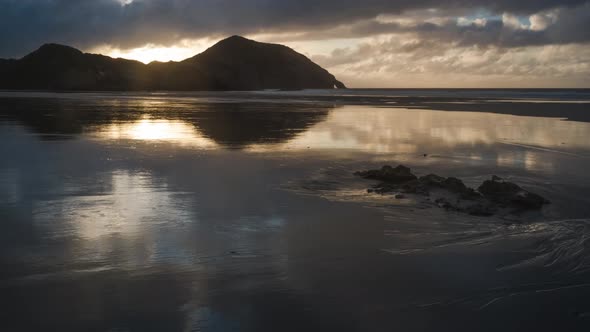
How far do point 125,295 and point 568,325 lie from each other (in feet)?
14.3

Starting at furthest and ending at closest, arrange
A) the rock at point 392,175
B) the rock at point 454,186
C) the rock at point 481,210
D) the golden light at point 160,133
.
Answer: the golden light at point 160,133 < the rock at point 392,175 < the rock at point 454,186 < the rock at point 481,210

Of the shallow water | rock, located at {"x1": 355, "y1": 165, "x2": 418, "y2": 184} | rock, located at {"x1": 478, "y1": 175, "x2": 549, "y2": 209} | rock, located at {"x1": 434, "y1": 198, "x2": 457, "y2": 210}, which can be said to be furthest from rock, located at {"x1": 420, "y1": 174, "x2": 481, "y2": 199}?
the shallow water

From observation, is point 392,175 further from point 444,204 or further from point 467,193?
point 444,204

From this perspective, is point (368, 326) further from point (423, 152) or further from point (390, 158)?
point (423, 152)

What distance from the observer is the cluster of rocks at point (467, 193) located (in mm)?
9167

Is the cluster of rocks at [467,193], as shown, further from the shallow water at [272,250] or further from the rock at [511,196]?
the shallow water at [272,250]

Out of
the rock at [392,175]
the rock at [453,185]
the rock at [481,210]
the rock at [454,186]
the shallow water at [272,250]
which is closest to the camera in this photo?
the shallow water at [272,250]

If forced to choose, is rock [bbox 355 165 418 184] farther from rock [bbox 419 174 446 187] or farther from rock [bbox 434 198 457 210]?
rock [bbox 434 198 457 210]

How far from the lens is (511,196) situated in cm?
939

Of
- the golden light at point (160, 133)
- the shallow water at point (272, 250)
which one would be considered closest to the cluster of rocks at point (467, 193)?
the shallow water at point (272, 250)

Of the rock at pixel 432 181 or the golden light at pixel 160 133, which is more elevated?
the golden light at pixel 160 133

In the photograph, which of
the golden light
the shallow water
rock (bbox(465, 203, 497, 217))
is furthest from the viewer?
the golden light

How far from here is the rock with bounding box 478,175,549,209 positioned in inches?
364

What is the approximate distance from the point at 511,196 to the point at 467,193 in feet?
2.58
